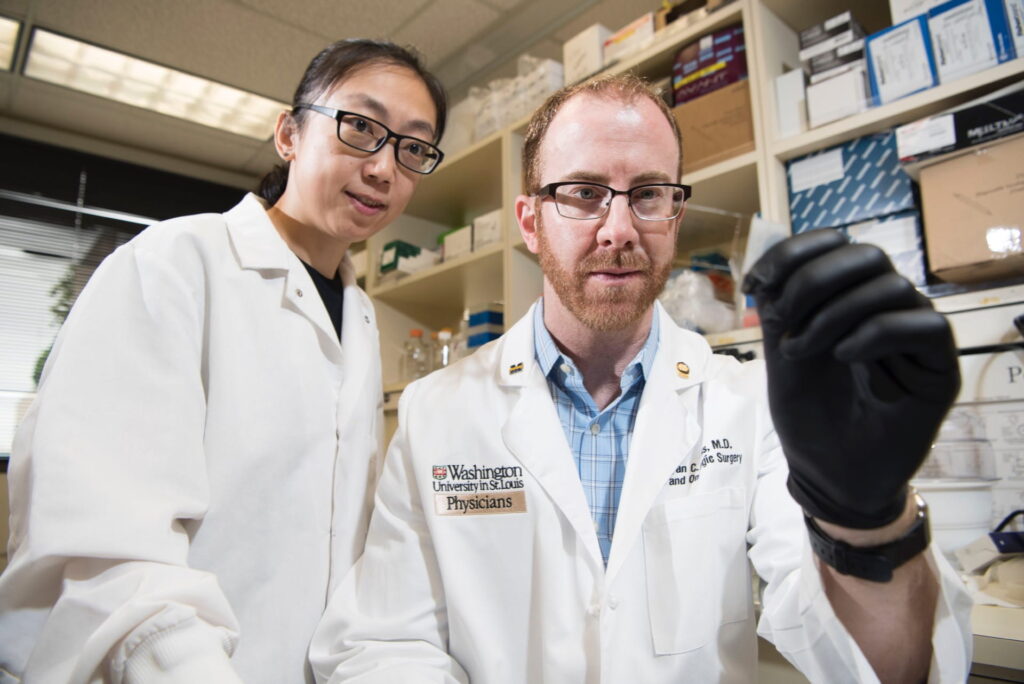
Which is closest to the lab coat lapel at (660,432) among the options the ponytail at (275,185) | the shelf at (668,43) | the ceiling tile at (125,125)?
the ponytail at (275,185)

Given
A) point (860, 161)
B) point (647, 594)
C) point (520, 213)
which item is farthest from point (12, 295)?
point (860, 161)

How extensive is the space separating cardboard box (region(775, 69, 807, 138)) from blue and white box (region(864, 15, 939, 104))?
0.15 metres

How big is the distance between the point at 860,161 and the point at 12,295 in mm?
3645

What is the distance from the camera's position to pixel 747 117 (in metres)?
1.59

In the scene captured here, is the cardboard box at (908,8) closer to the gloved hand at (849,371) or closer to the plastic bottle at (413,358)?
the gloved hand at (849,371)

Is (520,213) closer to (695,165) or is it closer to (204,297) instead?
(204,297)

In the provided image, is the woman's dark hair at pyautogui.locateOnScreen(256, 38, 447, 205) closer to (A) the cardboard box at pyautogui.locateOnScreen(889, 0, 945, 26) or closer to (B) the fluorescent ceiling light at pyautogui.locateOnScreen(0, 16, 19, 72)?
(A) the cardboard box at pyautogui.locateOnScreen(889, 0, 945, 26)

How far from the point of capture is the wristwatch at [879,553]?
0.61m

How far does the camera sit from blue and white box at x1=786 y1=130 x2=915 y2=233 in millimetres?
1332

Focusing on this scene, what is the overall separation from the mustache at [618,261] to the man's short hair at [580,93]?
0.22m

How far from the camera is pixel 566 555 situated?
0.88 m

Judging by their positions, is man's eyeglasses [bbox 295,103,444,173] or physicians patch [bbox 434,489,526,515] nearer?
physicians patch [bbox 434,489,526,515]

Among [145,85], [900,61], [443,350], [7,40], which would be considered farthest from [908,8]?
[7,40]

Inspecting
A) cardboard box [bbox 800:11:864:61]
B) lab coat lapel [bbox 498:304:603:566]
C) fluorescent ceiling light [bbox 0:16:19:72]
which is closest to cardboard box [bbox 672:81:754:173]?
cardboard box [bbox 800:11:864:61]
